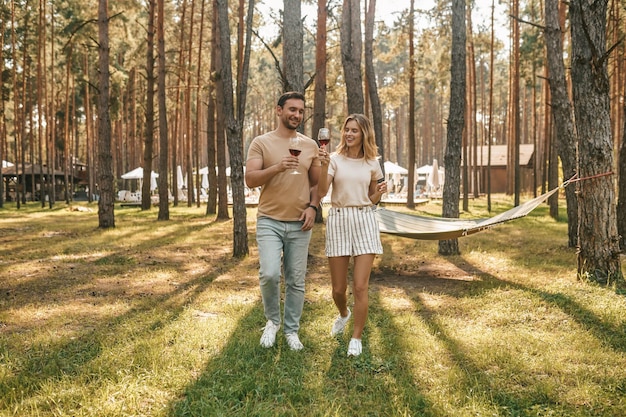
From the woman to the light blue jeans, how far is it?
238 mm

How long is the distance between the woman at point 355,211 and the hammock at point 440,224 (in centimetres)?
249

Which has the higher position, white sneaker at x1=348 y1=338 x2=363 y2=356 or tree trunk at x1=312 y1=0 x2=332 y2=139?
tree trunk at x1=312 y1=0 x2=332 y2=139

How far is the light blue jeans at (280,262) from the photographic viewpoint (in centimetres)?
377

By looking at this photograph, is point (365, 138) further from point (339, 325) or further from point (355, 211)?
point (339, 325)

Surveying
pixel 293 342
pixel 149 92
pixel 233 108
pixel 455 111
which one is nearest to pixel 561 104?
pixel 455 111

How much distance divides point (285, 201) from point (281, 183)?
0.45 ft

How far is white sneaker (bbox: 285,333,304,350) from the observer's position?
394cm

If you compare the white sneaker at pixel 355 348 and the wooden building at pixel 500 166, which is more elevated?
the wooden building at pixel 500 166

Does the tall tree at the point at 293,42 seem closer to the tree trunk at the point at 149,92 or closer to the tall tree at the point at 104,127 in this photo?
the tall tree at the point at 104,127

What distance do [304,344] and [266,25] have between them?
645 inches

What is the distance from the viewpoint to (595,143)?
600 centimetres

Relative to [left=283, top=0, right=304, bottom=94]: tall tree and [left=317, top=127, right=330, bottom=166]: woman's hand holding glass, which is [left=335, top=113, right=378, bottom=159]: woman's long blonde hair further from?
[left=283, top=0, right=304, bottom=94]: tall tree

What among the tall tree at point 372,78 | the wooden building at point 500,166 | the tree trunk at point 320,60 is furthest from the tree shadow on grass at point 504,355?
the wooden building at point 500,166

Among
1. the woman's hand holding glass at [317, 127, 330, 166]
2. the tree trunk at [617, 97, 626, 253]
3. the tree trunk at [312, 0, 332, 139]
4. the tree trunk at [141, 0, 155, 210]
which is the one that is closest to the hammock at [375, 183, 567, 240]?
the tree trunk at [617, 97, 626, 253]
